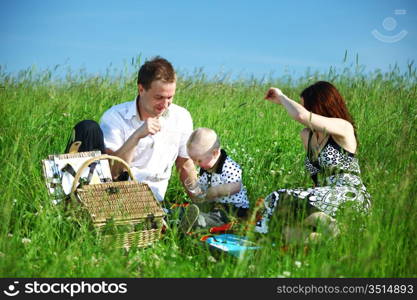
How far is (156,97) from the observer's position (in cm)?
410

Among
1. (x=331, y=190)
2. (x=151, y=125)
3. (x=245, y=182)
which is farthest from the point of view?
(x=245, y=182)

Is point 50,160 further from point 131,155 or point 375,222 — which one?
point 375,222

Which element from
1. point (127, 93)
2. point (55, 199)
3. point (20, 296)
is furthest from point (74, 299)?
point (127, 93)

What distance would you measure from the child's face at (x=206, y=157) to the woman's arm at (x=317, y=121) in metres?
0.64

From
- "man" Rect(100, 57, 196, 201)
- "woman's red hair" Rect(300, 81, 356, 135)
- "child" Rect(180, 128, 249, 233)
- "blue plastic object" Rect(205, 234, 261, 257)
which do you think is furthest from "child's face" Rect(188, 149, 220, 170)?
"woman's red hair" Rect(300, 81, 356, 135)

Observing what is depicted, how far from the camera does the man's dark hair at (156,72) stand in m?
4.07

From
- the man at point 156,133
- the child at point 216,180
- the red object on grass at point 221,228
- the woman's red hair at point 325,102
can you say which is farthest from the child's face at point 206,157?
the woman's red hair at point 325,102

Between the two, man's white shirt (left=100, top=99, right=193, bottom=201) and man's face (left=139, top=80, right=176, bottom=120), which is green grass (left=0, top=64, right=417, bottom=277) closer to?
man's white shirt (left=100, top=99, right=193, bottom=201)

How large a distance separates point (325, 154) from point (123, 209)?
1419 mm

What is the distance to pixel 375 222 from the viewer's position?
2.95 metres

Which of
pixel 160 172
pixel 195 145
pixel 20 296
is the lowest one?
pixel 20 296

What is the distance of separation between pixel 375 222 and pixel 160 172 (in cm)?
188

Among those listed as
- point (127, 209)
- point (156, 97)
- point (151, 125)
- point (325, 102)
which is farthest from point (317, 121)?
point (127, 209)

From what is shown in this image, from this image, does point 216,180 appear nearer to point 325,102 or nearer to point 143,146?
point 143,146
